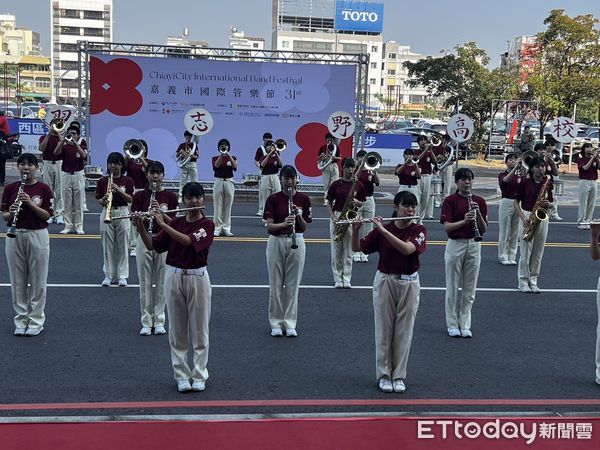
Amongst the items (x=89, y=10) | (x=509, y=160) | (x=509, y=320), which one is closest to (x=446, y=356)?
(x=509, y=320)

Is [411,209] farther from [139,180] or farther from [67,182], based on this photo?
[67,182]

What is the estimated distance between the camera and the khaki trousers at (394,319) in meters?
A: 7.81

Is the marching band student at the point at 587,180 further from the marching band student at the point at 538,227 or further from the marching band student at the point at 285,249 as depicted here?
the marching band student at the point at 285,249

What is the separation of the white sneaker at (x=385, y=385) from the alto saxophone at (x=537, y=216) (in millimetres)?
5189

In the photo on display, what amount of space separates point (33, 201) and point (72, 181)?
23.6ft

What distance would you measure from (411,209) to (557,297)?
540cm

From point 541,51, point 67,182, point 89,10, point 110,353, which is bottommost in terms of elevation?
point 110,353

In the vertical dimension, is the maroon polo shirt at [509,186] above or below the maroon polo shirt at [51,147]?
below

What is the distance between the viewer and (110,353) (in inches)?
348

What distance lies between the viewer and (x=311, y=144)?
2275 cm

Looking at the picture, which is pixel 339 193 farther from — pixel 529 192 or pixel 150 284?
pixel 150 284

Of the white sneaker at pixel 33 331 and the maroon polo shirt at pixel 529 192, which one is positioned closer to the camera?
the white sneaker at pixel 33 331

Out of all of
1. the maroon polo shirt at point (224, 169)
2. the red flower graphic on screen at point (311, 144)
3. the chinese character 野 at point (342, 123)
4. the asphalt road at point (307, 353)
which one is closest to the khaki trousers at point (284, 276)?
the asphalt road at point (307, 353)

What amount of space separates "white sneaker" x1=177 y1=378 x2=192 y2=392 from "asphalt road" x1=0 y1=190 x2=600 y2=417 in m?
0.07
